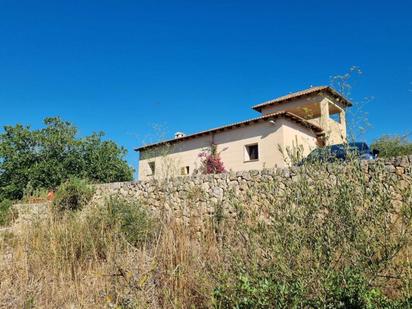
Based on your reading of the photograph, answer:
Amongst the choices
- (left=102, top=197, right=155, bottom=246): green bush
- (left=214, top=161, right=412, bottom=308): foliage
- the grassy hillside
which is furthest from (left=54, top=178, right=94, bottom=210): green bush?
(left=214, top=161, right=412, bottom=308): foliage

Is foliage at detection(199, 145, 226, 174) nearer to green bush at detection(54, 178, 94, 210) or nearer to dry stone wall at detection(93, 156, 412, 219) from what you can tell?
dry stone wall at detection(93, 156, 412, 219)

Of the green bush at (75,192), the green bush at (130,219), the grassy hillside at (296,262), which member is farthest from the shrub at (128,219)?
the green bush at (75,192)

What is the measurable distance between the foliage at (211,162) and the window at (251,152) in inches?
50.7

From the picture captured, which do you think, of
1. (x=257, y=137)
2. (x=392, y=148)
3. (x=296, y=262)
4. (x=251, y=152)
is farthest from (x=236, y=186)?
(x=251, y=152)

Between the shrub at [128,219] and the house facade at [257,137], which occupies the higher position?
the house facade at [257,137]

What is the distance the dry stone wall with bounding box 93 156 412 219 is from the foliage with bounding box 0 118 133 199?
767 centimetres

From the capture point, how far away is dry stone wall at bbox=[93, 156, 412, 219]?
7.22 ft

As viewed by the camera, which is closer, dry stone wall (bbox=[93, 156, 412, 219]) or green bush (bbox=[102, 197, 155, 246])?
dry stone wall (bbox=[93, 156, 412, 219])

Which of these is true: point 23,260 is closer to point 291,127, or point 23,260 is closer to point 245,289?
point 245,289

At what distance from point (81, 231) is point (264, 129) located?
10.6m

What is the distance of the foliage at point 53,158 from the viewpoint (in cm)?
1566

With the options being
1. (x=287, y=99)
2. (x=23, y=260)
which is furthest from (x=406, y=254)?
(x=287, y=99)

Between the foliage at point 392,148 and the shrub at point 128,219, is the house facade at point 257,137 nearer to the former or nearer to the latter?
the foliage at point 392,148

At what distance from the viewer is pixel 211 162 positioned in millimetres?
14656
